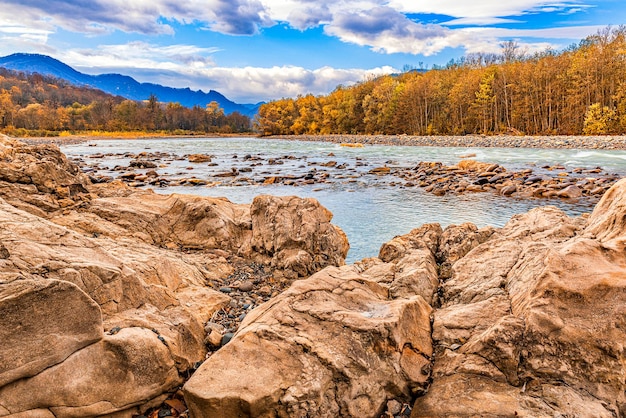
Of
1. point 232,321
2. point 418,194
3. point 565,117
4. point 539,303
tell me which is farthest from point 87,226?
point 565,117

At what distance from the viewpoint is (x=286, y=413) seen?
288 cm

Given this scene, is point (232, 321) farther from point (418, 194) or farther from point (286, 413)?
point (418, 194)

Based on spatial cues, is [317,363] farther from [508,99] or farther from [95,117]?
[95,117]

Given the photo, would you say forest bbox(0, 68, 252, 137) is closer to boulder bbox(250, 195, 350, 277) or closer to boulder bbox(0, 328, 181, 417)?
boulder bbox(250, 195, 350, 277)

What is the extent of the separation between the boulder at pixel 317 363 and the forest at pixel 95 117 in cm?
8436

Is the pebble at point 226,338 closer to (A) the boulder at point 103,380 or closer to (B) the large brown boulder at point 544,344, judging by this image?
(A) the boulder at point 103,380

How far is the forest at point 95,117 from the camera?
297 ft

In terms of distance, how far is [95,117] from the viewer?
109625mm

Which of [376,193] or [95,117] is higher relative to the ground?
[95,117]

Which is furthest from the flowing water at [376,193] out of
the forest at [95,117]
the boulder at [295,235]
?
the forest at [95,117]

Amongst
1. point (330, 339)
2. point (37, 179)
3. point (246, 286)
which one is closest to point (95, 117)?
point (37, 179)

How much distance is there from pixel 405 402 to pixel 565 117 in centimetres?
6235

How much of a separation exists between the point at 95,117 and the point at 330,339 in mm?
124321

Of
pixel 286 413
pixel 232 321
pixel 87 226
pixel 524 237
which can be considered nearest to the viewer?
pixel 286 413
